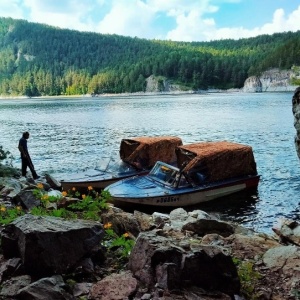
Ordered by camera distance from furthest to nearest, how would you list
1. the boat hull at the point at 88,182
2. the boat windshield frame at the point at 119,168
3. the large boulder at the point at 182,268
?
the boat windshield frame at the point at 119,168
the boat hull at the point at 88,182
the large boulder at the point at 182,268

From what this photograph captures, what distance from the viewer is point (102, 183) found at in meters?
21.1

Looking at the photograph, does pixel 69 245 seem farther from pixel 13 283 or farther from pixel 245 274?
pixel 245 274

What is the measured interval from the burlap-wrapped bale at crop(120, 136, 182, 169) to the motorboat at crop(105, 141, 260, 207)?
1.52m

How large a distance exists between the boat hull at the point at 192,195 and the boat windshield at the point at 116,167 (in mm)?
4440

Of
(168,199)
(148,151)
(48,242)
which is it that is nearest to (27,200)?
(48,242)

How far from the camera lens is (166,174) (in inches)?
805

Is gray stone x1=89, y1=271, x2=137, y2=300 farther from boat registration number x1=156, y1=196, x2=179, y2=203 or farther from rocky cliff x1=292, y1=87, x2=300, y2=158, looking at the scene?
boat registration number x1=156, y1=196, x2=179, y2=203

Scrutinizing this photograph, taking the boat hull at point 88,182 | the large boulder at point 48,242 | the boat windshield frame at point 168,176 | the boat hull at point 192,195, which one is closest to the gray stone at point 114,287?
the large boulder at point 48,242

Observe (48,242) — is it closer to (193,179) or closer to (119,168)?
(193,179)

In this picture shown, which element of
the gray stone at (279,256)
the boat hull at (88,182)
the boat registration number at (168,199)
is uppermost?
the gray stone at (279,256)

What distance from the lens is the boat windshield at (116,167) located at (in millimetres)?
22969

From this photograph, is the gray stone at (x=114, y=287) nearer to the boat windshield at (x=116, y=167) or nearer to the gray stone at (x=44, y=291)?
the gray stone at (x=44, y=291)

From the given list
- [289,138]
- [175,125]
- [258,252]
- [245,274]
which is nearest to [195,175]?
[258,252]

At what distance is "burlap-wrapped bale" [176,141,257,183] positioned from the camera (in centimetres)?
2041
